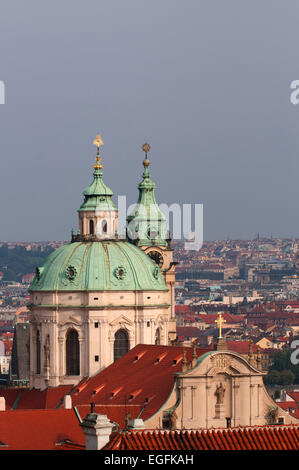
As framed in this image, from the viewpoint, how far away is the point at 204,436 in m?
47.0

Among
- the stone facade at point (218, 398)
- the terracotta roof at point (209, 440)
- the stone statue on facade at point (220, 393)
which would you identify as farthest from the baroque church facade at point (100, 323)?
the terracotta roof at point (209, 440)

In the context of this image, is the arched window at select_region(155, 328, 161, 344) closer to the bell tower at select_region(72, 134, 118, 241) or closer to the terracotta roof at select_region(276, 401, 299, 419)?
the bell tower at select_region(72, 134, 118, 241)

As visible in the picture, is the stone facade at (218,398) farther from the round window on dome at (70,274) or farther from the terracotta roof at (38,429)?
the round window on dome at (70,274)

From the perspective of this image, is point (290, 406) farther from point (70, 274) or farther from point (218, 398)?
point (218, 398)

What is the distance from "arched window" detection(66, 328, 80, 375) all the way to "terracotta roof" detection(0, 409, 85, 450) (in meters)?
13.0

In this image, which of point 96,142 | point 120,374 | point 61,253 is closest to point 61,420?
point 120,374

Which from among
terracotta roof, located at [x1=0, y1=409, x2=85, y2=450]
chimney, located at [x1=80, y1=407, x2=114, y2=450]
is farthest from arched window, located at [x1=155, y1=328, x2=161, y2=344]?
chimney, located at [x1=80, y1=407, x2=114, y2=450]

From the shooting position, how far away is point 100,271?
283 feet

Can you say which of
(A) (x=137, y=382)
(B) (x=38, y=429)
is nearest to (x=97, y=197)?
(A) (x=137, y=382)

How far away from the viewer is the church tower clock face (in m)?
101

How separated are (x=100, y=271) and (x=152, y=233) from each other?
16.3m

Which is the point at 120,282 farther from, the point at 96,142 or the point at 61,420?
the point at 61,420

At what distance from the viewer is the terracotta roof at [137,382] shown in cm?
7506
